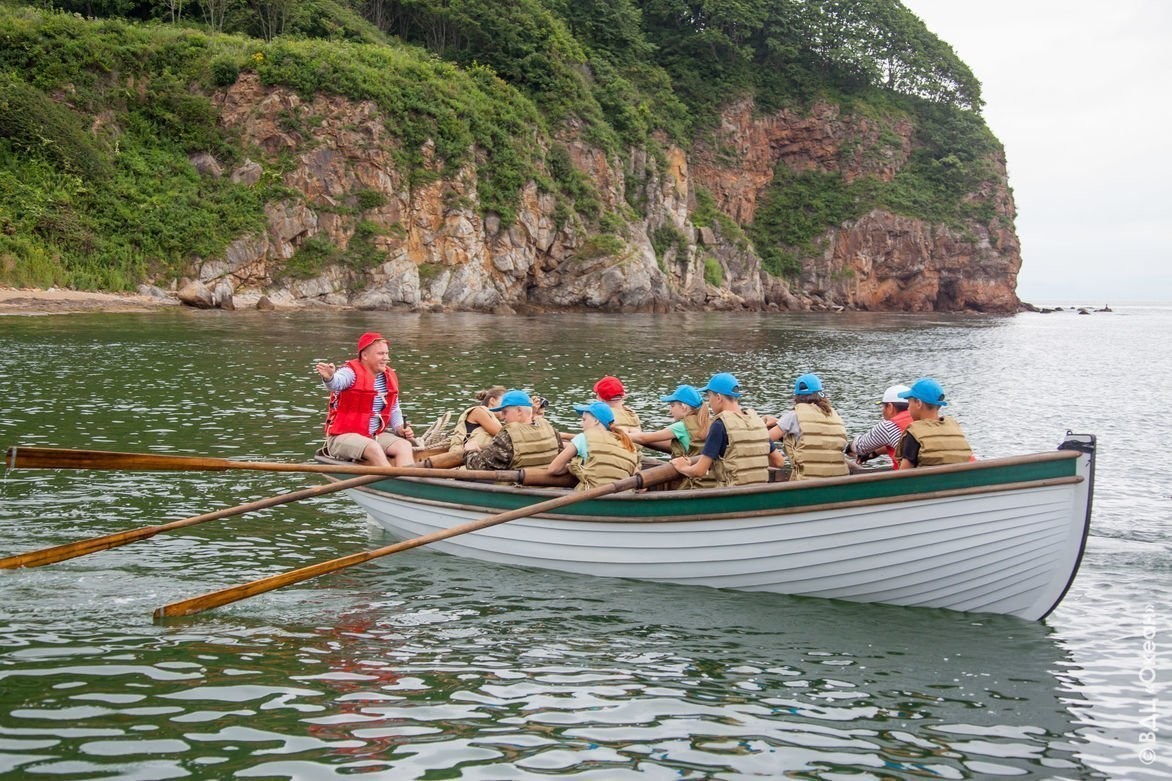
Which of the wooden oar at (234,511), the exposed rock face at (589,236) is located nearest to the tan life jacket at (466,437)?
the wooden oar at (234,511)

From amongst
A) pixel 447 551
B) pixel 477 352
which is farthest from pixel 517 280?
pixel 447 551

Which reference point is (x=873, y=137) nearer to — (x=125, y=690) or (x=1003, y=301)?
→ (x=1003, y=301)

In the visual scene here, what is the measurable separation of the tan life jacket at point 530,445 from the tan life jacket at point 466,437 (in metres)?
0.50

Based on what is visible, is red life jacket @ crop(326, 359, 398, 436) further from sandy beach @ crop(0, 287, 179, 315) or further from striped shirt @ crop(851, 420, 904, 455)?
sandy beach @ crop(0, 287, 179, 315)

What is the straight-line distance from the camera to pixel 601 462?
10.3 m

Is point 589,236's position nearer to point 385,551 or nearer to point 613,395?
point 613,395

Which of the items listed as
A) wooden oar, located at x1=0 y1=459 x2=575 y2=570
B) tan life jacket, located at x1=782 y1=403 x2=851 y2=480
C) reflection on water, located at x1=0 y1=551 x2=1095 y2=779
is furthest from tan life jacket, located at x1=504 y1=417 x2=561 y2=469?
tan life jacket, located at x1=782 y1=403 x2=851 y2=480

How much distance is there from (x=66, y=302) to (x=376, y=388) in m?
33.4

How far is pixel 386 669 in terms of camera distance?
7.59 m

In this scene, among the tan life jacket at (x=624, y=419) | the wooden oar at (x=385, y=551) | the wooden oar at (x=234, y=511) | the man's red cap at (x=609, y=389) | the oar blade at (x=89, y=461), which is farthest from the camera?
the tan life jacket at (x=624, y=419)

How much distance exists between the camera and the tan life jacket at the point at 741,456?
9742 mm

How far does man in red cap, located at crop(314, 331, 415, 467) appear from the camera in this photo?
11.8 m

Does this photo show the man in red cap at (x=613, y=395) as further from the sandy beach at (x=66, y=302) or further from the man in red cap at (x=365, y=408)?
the sandy beach at (x=66, y=302)

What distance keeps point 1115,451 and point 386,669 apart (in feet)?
54.5
